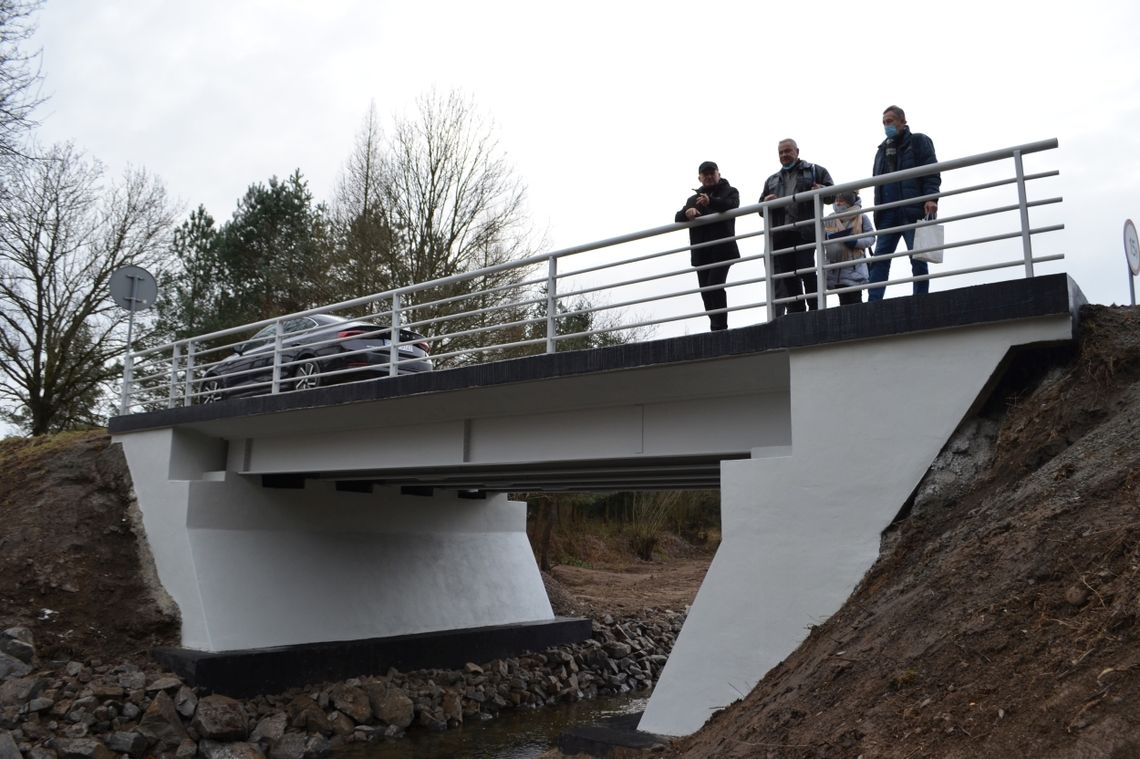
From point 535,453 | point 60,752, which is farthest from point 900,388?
point 60,752

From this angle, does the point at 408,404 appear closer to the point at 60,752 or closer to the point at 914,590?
the point at 60,752

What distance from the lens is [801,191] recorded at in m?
8.86

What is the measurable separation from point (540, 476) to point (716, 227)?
19.0 ft

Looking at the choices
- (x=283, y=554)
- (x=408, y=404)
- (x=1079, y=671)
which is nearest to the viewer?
(x=1079, y=671)

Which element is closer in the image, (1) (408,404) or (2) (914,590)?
(2) (914,590)

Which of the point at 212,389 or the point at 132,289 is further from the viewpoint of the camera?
the point at 212,389

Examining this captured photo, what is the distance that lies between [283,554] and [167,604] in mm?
1856

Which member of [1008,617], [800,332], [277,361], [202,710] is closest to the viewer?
[1008,617]

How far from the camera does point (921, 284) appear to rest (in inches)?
309

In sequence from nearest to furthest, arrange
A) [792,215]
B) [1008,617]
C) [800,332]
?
[1008,617]
[800,332]
[792,215]

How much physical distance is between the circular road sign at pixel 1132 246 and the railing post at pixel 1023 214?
1085 mm

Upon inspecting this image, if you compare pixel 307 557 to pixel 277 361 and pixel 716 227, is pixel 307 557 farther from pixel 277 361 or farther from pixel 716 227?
pixel 716 227

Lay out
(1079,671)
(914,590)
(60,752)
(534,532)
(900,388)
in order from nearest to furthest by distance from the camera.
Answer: (1079,671) < (914,590) < (900,388) < (60,752) < (534,532)

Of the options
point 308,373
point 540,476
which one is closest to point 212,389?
point 308,373
